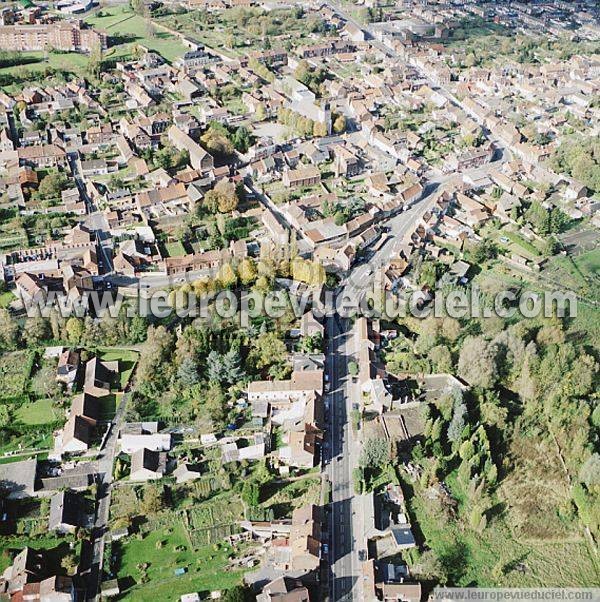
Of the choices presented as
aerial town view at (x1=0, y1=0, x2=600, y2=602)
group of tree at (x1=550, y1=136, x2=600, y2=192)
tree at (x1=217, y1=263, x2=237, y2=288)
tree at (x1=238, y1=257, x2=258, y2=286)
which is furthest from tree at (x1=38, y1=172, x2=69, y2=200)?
group of tree at (x1=550, y1=136, x2=600, y2=192)

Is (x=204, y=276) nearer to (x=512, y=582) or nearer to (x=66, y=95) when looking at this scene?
(x=512, y=582)

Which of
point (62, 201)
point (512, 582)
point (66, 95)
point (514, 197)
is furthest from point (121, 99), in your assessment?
point (512, 582)

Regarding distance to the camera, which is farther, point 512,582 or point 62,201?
point 62,201

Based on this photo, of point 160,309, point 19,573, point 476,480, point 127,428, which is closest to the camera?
point 19,573

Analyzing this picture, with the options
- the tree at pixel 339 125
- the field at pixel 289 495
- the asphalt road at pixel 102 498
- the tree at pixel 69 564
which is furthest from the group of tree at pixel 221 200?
the tree at pixel 69 564

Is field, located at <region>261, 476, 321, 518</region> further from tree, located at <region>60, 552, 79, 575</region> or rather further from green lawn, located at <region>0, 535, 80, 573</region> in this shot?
green lawn, located at <region>0, 535, 80, 573</region>

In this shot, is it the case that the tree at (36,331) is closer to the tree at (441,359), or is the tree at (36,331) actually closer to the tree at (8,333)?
the tree at (8,333)

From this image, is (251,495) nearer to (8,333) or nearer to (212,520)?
(212,520)
